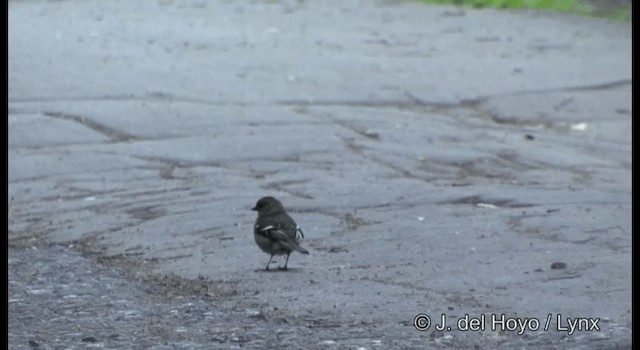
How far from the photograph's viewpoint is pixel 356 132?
11.4 m

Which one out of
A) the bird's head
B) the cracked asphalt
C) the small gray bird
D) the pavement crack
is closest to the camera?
the cracked asphalt

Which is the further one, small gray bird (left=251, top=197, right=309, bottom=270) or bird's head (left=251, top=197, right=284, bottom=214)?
bird's head (left=251, top=197, right=284, bottom=214)

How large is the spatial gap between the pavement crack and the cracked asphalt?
0.09 feet

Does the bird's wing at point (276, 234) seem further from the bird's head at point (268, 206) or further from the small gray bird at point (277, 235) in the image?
the bird's head at point (268, 206)

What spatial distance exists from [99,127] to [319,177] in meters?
2.22

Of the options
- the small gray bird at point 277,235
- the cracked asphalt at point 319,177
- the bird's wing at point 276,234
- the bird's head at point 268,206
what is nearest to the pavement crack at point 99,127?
the cracked asphalt at point 319,177

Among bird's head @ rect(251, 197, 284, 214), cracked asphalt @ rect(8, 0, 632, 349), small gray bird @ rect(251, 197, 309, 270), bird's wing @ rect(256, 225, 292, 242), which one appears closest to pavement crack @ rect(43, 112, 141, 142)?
cracked asphalt @ rect(8, 0, 632, 349)

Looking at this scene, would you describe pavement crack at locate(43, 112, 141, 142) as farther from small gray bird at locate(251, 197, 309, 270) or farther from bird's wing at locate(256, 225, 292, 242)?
bird's wing at locate(256, 225, 292, 242)

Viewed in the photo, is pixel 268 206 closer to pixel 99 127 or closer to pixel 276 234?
pixel 276 234

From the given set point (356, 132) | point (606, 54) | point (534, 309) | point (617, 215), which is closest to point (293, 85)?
point (356, 132)

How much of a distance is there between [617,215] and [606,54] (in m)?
7.19

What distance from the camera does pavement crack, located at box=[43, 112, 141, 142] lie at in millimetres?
10930

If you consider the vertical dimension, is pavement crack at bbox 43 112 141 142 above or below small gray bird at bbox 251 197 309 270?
below

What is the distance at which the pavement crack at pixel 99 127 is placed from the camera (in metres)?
10.9
